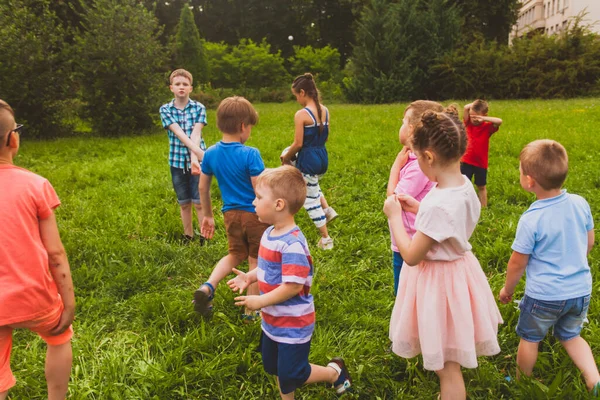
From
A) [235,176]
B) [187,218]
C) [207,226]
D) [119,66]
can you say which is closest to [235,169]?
[235,176]

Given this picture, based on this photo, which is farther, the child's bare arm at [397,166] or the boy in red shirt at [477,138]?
the boy in red shirt at [477,138]

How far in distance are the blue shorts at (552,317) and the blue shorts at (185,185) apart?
3.60 metres

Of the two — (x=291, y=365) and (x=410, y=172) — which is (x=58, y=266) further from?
(x=410, y=172)

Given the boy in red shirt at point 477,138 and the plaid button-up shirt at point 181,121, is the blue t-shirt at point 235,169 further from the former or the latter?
the boy in red shirt at point 477,138

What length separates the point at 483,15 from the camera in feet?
96.8

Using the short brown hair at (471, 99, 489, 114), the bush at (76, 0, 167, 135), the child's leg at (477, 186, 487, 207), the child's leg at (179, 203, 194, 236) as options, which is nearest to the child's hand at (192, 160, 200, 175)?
the child's leg at (179, 203, 194, 236)

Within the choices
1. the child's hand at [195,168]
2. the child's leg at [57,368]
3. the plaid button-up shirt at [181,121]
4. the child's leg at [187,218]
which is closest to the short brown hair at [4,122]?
the child's leg at [57,368]

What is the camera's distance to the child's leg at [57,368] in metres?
2.37

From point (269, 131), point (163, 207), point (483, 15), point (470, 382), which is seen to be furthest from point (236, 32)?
point (470, 382)

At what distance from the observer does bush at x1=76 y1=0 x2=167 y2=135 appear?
13344mm

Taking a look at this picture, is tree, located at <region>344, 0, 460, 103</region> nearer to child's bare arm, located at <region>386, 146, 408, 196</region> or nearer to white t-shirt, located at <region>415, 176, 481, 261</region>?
child's bare arm, located at <region>386, 146, 408, 196</region>

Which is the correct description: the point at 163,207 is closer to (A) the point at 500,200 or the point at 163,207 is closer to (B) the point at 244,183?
(B) the point at 244,183

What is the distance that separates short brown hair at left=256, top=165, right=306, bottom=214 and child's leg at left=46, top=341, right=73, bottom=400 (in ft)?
4.57

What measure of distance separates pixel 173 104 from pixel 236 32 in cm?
4809
